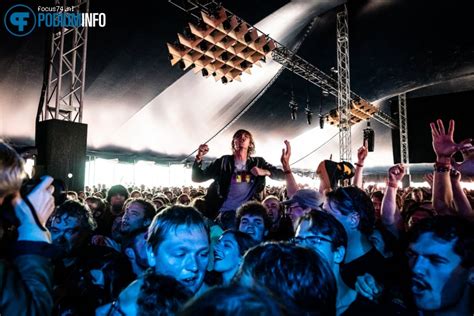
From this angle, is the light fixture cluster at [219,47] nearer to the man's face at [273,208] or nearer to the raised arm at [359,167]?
the man's face at [273,208]

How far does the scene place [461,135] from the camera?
14602mm

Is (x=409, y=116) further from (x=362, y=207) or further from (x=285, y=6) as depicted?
(x=362, y=207)

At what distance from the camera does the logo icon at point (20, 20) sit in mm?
7297

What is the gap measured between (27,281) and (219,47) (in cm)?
655

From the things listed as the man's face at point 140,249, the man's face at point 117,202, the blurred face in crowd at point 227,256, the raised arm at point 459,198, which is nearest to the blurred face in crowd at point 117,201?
the man's face at point 117,202

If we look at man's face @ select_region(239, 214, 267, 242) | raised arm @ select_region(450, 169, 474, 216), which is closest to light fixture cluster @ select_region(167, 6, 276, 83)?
man's face @ select_region(239, 214, 267, 242)

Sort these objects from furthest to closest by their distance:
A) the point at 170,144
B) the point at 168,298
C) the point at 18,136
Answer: the point at 170,144 < the point at 18,136 < the point at 168,298

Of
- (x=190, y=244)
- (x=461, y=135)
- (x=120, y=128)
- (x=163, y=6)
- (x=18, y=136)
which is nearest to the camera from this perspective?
(x=190, y=244)

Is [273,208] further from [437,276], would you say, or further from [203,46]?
[203,46]

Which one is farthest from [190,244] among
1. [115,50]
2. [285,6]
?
[285,6]

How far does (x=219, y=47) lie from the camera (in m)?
7.09

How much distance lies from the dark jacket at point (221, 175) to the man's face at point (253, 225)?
932 mm

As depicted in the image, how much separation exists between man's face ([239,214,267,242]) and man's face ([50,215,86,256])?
1.32m

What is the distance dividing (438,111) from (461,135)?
140 cm
